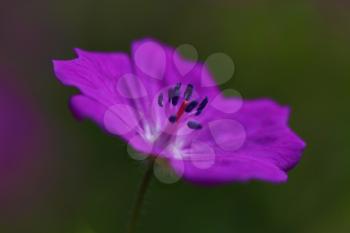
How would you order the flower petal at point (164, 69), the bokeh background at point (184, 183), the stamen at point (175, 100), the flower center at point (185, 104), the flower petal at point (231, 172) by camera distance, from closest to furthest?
the flower petal at point (231, 172) → the flower center at point (185, 104) → the stamen at point (175, 100) → the flower petal at point (164, 69) → the bokeh background at point (184, 183)

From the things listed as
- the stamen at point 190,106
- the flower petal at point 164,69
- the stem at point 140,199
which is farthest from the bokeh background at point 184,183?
the stem at point 140,199

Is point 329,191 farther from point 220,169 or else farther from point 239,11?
point 220,169

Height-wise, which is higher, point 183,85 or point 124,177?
point 183,85

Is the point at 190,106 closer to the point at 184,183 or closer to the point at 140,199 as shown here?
the point at 140,199

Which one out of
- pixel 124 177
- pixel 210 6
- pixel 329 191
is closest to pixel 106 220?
pixel 124 177

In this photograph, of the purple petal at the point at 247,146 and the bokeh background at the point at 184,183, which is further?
the bokeh background at the point at 184,183

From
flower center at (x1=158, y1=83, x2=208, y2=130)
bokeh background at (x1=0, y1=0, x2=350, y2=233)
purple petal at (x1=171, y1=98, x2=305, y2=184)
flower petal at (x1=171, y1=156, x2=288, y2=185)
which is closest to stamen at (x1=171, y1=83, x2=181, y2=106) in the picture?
flower center at (x1=158, y1=83, x2=208, y2=130)

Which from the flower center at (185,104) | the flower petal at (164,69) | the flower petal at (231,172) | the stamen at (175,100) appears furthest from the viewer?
the flower petal at (164,69)

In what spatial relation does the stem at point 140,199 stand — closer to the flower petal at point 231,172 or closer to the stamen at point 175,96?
the flower petal at point 231,172
